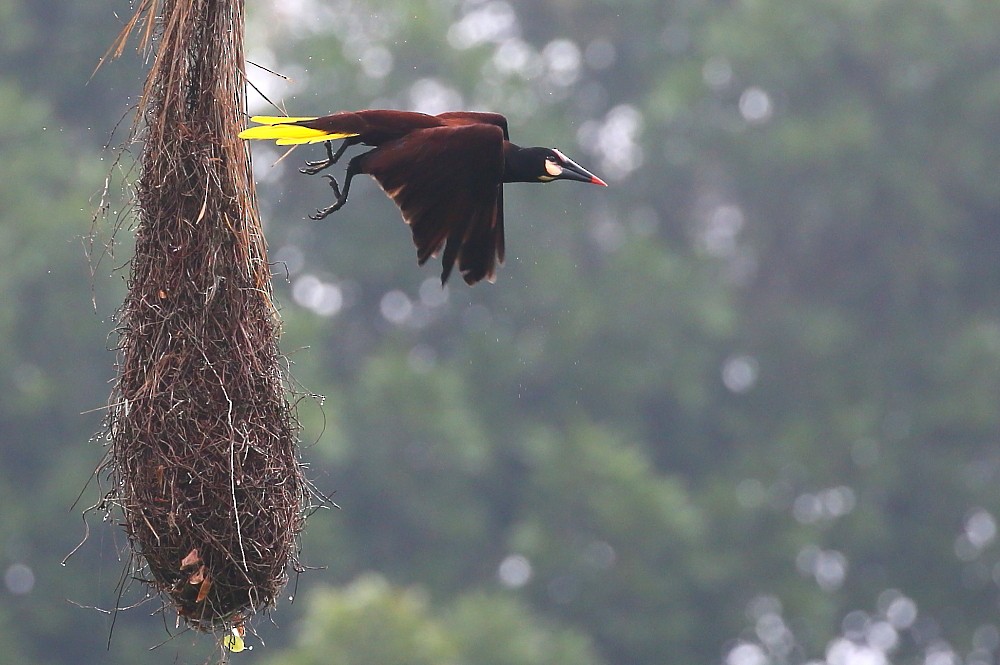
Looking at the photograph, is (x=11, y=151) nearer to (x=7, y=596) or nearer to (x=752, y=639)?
(x=7, y=596)

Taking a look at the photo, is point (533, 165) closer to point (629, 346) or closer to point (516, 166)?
point (516, 166)

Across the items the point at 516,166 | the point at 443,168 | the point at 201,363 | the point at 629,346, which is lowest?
the point at 201,363

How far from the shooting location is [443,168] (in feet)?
11.8

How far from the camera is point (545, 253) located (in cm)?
1236

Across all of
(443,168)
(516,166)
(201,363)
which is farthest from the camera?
→ (516,166)

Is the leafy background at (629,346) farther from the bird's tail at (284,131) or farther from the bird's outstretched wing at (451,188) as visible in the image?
the bird's tail at (284,131)

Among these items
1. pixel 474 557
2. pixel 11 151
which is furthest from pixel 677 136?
pixel 11 151

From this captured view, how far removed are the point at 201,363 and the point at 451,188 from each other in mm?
876

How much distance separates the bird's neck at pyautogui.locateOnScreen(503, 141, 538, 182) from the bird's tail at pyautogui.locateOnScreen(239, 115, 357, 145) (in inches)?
23.0

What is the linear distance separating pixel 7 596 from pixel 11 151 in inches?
120

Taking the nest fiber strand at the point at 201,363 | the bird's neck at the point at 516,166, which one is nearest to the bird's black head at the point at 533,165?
the bird's neck at the point at 516,166

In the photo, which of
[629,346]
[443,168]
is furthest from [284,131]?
[629,346]

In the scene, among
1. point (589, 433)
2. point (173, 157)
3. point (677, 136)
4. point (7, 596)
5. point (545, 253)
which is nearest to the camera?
point (173, 157)

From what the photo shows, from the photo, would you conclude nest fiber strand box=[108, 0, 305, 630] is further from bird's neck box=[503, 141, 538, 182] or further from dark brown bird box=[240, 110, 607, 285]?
bird's neck box=[503, 141, 538, 182]
